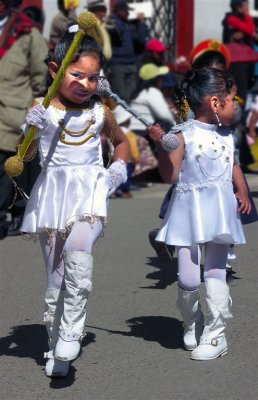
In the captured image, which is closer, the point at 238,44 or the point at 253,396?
the point at 253,396

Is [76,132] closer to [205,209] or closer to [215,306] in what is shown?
[205,209]

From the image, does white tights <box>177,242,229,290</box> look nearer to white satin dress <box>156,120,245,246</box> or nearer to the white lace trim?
white satin dress <box>156,120,245,246</box>

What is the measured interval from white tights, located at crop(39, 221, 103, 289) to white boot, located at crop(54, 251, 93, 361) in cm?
10

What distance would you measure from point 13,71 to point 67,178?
415 cm

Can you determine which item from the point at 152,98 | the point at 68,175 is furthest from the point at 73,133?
the point at 152,98

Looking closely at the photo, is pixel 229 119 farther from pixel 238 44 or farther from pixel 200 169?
pixel 238 44

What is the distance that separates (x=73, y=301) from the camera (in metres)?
5.03

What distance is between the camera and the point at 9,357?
564cm

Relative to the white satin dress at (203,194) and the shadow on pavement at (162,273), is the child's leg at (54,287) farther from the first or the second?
the shadow on pavement at (162,273)

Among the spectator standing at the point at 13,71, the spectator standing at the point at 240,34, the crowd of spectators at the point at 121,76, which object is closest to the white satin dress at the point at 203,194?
the crowd of spectators at the point at 121,76

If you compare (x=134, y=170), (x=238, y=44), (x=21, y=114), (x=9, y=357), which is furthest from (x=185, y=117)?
(x=238, y=44)

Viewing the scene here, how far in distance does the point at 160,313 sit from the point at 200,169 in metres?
1.26

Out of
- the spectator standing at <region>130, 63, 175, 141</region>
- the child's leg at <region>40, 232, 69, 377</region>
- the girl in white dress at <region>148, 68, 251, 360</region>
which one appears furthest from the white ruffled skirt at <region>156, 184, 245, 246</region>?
the spectator standing at <region>130, 63, 175, 141</region>

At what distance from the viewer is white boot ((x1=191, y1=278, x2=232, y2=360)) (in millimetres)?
5461
